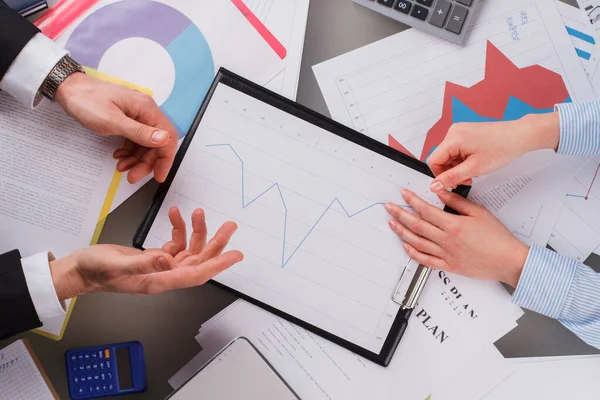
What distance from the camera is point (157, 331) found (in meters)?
0.78

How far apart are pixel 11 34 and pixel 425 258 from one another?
618mm

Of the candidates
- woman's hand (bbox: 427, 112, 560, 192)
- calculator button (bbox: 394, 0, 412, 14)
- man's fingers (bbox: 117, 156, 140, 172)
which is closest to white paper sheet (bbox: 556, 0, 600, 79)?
woman's hand (bbox: 427, 112, 560, 192)

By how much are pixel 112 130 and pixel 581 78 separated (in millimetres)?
660

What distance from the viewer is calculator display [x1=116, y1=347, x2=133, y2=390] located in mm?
766

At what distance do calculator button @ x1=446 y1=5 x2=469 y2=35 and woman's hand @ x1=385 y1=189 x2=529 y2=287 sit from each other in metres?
0.23

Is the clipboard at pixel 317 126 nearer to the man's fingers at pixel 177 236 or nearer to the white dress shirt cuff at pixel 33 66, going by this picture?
the man's fingers at pixel 177 236

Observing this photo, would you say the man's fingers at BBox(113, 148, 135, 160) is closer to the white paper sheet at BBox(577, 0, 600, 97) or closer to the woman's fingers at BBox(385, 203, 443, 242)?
the woman's fingers at BBox(385, 203, 443, 242)

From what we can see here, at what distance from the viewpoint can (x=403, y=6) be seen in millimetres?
781

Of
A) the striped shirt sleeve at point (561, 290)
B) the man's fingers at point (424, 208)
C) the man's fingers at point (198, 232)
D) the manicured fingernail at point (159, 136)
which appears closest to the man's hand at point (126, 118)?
the manicured fingernail at point (159, 136)

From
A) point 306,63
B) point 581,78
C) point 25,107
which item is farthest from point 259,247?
point 581,78

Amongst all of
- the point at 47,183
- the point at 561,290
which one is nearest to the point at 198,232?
the point at 47,183

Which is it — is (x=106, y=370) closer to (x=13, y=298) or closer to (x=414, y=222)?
(x=13, y=298)

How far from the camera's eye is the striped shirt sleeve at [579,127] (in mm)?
769

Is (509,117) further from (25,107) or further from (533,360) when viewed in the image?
(25,107)
